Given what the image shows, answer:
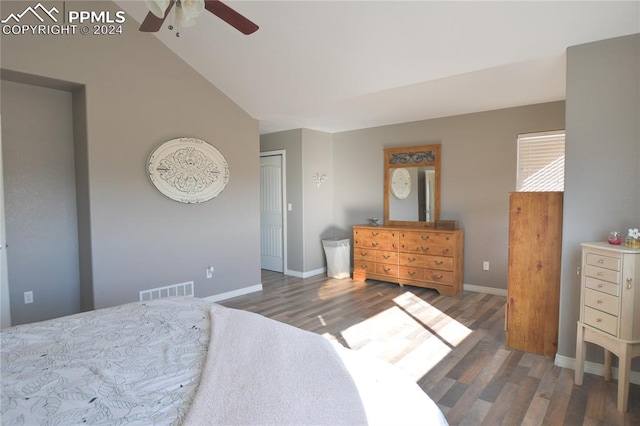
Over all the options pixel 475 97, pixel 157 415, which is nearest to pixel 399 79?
pixel 475 97

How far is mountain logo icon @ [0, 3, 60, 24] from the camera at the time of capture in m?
2.84

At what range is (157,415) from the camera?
1.08 meters

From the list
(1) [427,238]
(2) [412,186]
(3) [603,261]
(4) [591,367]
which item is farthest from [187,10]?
(2) [412,186]

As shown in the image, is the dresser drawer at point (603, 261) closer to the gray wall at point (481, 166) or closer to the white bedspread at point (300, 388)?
the white bedspread at point (300, 388)

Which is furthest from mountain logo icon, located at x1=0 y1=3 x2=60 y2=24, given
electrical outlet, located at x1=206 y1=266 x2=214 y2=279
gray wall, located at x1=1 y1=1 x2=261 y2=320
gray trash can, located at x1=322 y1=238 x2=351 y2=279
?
gray trash can, located at x1=322 y1=238 x2=351 y2=279

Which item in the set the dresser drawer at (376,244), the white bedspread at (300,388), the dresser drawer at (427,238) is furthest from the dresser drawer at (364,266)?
the white bedspread at (300,388)

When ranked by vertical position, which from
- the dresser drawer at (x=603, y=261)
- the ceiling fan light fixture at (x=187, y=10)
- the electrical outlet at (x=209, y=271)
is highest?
the ceiling fan light fixture at (x=187, y=10)

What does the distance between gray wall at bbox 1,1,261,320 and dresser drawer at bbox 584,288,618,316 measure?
11.9 feet

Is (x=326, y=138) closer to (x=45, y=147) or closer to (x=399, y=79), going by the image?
(x=399, y=79)

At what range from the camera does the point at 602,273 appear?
222 centimetres

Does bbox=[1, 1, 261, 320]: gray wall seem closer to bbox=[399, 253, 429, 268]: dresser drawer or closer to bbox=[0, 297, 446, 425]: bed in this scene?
bbox=[0, 297, 446, 425]: bed

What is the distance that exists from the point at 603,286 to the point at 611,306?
125 millimetres

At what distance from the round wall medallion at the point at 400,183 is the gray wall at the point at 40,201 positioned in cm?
408

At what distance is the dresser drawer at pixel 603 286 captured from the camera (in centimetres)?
214
